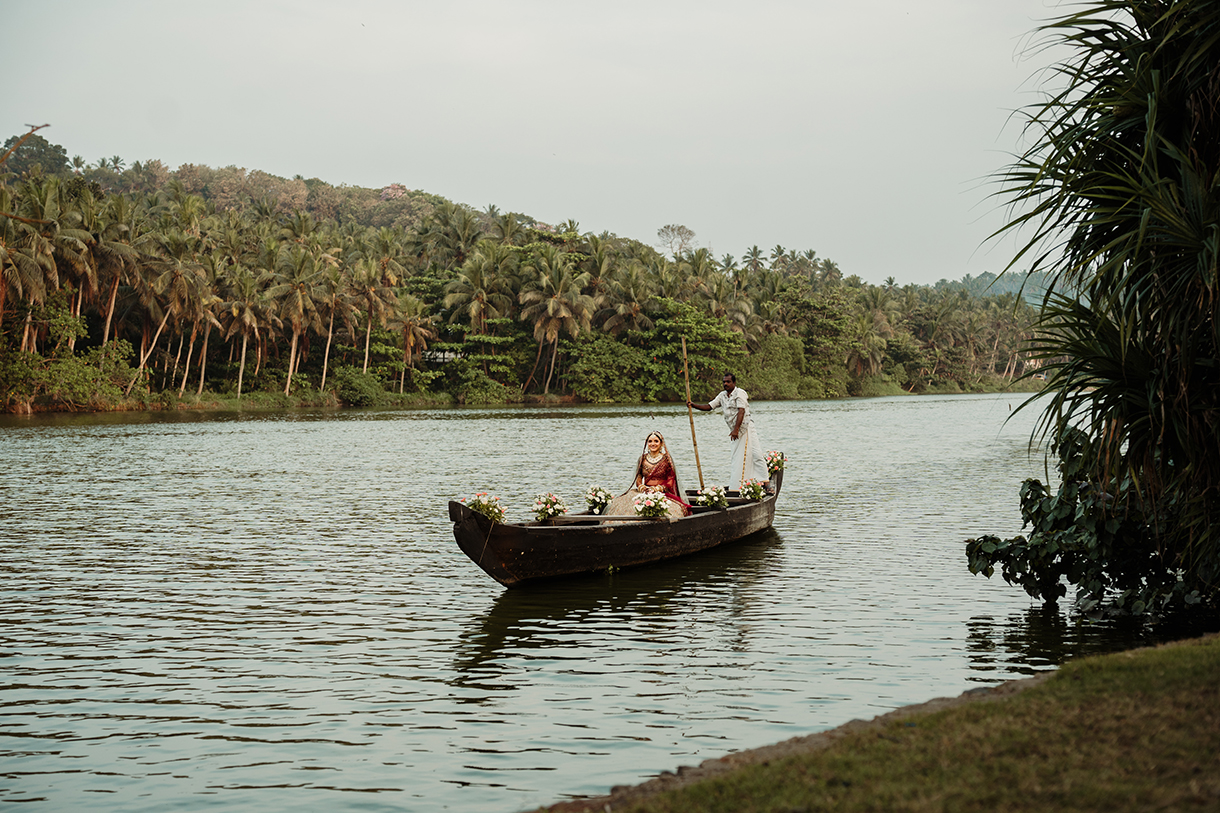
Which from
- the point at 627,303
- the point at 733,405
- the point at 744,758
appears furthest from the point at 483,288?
the point at 744,758

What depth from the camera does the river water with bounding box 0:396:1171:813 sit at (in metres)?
6.30

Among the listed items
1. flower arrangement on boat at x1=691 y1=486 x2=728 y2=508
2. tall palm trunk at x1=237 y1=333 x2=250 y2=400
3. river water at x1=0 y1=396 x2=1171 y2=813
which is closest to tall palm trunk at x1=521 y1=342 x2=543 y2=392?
Result: tall palm trunk at x1=237 y1=333 x2=250 y2=400

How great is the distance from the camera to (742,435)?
54.7 feet

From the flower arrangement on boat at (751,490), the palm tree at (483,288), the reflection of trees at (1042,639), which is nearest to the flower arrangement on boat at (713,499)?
the flower arrangement on boat at (751,490)

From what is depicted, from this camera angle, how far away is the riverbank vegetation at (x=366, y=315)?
51781 mm

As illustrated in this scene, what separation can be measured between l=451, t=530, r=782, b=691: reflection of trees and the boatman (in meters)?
2.66

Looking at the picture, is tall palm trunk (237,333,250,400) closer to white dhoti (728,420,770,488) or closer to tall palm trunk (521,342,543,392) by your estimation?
tall palm trunk (521,342,543,392)

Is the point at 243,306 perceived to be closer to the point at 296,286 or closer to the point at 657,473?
the point at 296,286

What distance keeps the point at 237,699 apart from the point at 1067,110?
818 centimetres

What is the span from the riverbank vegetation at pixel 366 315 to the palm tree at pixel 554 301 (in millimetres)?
171

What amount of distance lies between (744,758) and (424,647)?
15.6 feet

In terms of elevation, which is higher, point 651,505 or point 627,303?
point 627,303

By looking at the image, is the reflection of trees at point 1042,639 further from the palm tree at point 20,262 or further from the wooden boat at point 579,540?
the palm tree at point 20,262

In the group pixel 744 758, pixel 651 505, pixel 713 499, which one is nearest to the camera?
pixel 744 758
